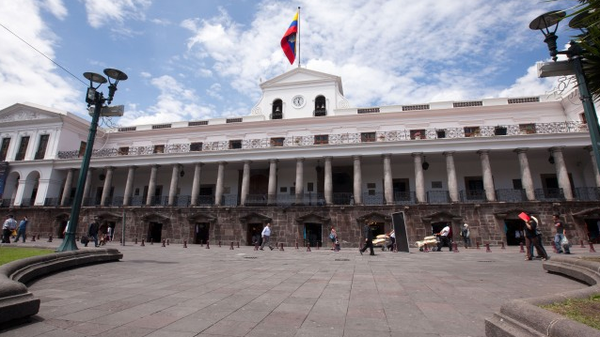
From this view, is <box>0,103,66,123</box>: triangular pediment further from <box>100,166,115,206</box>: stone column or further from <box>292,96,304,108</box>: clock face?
<box>292,96,304,108</box>: clock face

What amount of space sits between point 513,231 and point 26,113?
48842 mm

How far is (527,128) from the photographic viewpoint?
79.7ft

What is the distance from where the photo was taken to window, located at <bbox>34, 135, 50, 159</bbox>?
31955 mm

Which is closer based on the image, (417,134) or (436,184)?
(417,134)

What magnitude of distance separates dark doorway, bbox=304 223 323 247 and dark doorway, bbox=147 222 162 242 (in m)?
13.5

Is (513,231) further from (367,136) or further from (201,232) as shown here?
(201,232)

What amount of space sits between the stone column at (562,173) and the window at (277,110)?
23109 mm

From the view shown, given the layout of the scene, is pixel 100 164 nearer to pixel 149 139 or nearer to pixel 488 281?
pixel 149 139

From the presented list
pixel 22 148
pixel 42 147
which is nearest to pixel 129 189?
pixel 42 147

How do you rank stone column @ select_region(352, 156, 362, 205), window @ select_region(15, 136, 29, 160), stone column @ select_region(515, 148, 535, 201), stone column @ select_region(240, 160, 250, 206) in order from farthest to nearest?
1. window @ select_region(15, 136, 29, 160)
2. stone column @ select_region(240, 160, 250, 206)
3. stone column @ select_region(352, 156, 362, 205)
4. stone column @ select_region(515, 148, 535, 201)

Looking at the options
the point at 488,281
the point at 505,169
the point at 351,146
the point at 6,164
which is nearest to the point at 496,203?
the point at 505,169

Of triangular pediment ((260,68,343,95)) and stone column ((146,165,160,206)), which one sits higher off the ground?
triangular pediment ((260,68,343,95))

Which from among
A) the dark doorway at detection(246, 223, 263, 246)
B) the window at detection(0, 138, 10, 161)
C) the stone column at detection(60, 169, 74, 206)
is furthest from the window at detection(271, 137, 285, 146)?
the window at detection(0, 138, 10, 161)

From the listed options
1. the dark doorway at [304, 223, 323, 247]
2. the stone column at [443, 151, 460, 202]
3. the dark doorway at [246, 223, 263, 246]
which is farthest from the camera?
the dark doorway at [246, 223, 263, 246]
